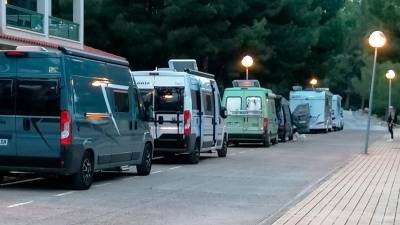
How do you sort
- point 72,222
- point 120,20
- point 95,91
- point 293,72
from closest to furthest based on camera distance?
point 72,222 → point 95,91 → point 120,20 → point 293,72

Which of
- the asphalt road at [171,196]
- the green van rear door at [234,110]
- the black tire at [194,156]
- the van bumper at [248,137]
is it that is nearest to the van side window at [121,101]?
the asphalt road at [171,196]

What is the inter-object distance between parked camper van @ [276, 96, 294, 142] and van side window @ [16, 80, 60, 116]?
25.3m

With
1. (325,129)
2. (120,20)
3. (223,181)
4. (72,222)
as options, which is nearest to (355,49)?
(325,129)

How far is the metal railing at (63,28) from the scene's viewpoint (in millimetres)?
34438

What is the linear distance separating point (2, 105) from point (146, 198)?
3.35 m

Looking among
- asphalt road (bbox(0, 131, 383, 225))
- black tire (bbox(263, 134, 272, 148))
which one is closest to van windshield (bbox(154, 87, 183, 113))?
asphalt road (bbox(0, 131, 383, 225))

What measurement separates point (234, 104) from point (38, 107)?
19.8m

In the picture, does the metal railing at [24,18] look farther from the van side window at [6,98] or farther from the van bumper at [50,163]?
the van bumper at [50,163]

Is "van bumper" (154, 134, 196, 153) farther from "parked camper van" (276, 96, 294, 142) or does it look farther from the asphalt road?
"parked camper van" (276, 96, 294, 142)

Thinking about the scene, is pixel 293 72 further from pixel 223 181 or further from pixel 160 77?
pixel 223 181

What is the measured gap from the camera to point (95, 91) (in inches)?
615

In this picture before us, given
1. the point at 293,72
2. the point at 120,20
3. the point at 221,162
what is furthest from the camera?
the point at 293,72

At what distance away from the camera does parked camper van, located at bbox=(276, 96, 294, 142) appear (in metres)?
39.8

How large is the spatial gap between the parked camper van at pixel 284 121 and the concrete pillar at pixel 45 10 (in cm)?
1243
